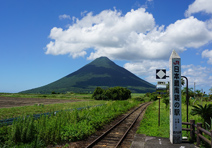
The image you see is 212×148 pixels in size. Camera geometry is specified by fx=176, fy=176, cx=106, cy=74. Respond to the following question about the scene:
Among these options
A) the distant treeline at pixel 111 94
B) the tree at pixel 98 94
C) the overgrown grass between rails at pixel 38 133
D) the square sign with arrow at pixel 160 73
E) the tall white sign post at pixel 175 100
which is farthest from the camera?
the tree at pixel 98 94

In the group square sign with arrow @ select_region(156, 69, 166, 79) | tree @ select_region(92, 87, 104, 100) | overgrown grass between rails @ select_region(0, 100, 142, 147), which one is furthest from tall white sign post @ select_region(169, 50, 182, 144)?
tree @ select_region(92, 87, 104, 100)

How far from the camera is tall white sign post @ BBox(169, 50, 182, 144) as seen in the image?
8195 mm

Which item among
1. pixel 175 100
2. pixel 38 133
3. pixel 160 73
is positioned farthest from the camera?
pixel 160 73

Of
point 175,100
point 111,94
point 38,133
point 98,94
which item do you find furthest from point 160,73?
point 98,94

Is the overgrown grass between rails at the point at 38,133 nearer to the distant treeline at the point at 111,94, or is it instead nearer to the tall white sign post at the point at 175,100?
the tall white sign post at the point at 175,100

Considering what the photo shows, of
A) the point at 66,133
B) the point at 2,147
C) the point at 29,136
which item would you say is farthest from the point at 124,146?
the point at 2,147

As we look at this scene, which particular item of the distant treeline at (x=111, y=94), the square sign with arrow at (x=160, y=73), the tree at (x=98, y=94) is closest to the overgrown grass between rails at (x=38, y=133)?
the square sign with arrow at (x=160, y=73)

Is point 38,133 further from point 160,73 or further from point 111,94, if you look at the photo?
point 111,94

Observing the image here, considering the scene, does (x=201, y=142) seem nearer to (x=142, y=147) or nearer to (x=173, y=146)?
(x=173, y=146)

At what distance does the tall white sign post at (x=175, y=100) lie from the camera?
8.20 metres

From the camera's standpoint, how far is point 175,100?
8.27 m

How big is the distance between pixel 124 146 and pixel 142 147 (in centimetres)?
88

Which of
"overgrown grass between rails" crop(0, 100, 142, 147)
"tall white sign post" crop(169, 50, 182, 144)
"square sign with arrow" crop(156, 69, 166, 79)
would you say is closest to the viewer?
"overgrown grass between rails" crop(0, 100, 142, 147)

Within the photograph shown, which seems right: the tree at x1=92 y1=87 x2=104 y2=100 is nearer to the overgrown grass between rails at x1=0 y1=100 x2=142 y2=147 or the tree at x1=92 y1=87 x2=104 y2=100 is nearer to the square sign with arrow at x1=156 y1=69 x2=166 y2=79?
the square sign with arrow at x1=156 y1=69 x2=166 y2=79
